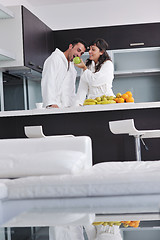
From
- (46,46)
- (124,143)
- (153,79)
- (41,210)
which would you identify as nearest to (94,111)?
(124,143)

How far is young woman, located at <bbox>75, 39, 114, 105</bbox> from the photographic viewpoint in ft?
17.3

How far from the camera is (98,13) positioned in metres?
7.92

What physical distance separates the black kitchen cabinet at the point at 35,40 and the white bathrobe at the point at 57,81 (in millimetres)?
738

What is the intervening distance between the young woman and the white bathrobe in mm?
155

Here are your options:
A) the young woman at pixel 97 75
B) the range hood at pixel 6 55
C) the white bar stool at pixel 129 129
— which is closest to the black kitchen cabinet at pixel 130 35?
the young woman at pixel 97 75

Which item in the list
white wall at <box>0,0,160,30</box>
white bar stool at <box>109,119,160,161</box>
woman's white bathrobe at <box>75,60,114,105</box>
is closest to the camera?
white bar stool at <box>109,119,160,161</box>

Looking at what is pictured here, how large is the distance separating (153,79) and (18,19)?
2806 millimetres

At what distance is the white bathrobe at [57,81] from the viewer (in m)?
5.34

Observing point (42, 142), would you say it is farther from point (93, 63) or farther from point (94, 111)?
point (93, 63)

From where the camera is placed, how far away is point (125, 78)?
305 inches

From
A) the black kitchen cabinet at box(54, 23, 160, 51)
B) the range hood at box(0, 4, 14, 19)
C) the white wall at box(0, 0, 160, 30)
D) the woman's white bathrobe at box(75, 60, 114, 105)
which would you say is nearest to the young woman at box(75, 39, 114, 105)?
the woman's white bathrobe at box(75, 60, 114, 105)

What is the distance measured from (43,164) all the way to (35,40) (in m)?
4.41

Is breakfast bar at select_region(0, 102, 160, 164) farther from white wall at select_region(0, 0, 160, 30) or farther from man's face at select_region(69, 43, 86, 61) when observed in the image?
white wall at select_region(0, 0, 160, 30)

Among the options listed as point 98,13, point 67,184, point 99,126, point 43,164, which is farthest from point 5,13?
point 67,184
